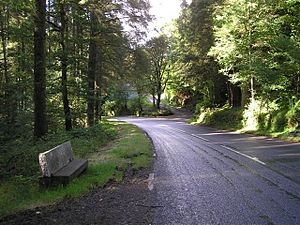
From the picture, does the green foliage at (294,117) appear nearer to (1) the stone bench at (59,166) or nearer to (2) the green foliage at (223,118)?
(2) the green foliage at (223,118)

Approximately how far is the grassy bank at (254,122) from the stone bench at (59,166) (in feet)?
36.5

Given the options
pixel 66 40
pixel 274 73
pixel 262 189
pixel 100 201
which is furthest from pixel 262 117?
pixel 100 201

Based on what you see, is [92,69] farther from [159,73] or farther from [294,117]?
[159,73]

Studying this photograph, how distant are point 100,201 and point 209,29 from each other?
25.0 metres

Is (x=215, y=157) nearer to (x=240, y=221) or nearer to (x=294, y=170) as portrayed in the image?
(x=294, y=170)

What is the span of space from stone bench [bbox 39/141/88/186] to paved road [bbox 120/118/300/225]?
1952mm

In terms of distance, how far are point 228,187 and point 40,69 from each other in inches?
348

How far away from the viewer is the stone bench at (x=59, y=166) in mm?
7496

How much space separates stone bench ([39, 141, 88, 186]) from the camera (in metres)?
7.50

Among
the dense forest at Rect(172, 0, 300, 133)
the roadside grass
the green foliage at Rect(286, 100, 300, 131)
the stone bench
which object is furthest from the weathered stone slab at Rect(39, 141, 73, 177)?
the green foliage at Rect(286, 100, 300, 131)

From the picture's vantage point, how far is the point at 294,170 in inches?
364

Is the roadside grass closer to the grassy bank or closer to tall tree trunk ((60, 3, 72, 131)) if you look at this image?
tall tree trunk ((60, 3, 72, 131))

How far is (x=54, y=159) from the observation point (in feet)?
26.5

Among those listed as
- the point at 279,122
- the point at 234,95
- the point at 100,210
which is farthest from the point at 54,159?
the point at 234,95
